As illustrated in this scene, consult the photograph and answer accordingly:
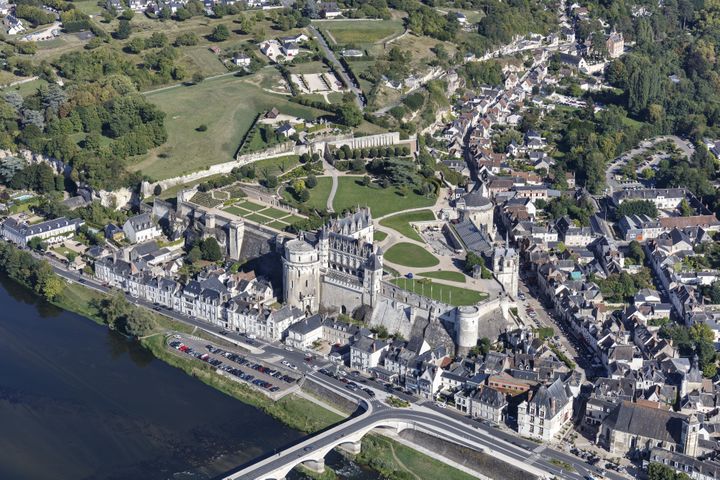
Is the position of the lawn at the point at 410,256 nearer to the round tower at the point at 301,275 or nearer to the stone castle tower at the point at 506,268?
the stone castle tower at the point at 506,268

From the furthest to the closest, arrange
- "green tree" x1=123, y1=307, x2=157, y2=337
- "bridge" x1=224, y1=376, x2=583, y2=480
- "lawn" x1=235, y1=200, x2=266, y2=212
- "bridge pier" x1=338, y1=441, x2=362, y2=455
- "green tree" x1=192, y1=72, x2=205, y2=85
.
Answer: "green tree" x1=192, y1=72, x2=205, y2=85 → "lawn" x1=235, y1=200, x2=266, y2=212 → "green tree" x1=123, y1=307, x2=157, y2=337 → "bridge pier" x1=338, y1=441, x2=362, y2=455 → "bridge" x1=224, y1=376, x2=583, y2=480

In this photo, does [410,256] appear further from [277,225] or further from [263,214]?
[263,214]

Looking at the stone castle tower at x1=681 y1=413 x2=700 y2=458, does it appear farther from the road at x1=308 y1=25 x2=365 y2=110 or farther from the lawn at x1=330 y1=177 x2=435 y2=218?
the road at x1=308 y1=25 x2=365 y2=110

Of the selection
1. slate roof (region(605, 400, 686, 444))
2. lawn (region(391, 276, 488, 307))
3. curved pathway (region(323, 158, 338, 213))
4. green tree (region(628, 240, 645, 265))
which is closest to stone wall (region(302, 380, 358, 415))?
lawn (region(391, 276, 488, 307))

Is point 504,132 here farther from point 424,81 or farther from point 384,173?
point 384,173

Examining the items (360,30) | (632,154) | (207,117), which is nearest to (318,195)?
(207,117)

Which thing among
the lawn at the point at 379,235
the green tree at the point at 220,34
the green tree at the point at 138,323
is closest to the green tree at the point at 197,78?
the green tree at the point at 220,34
